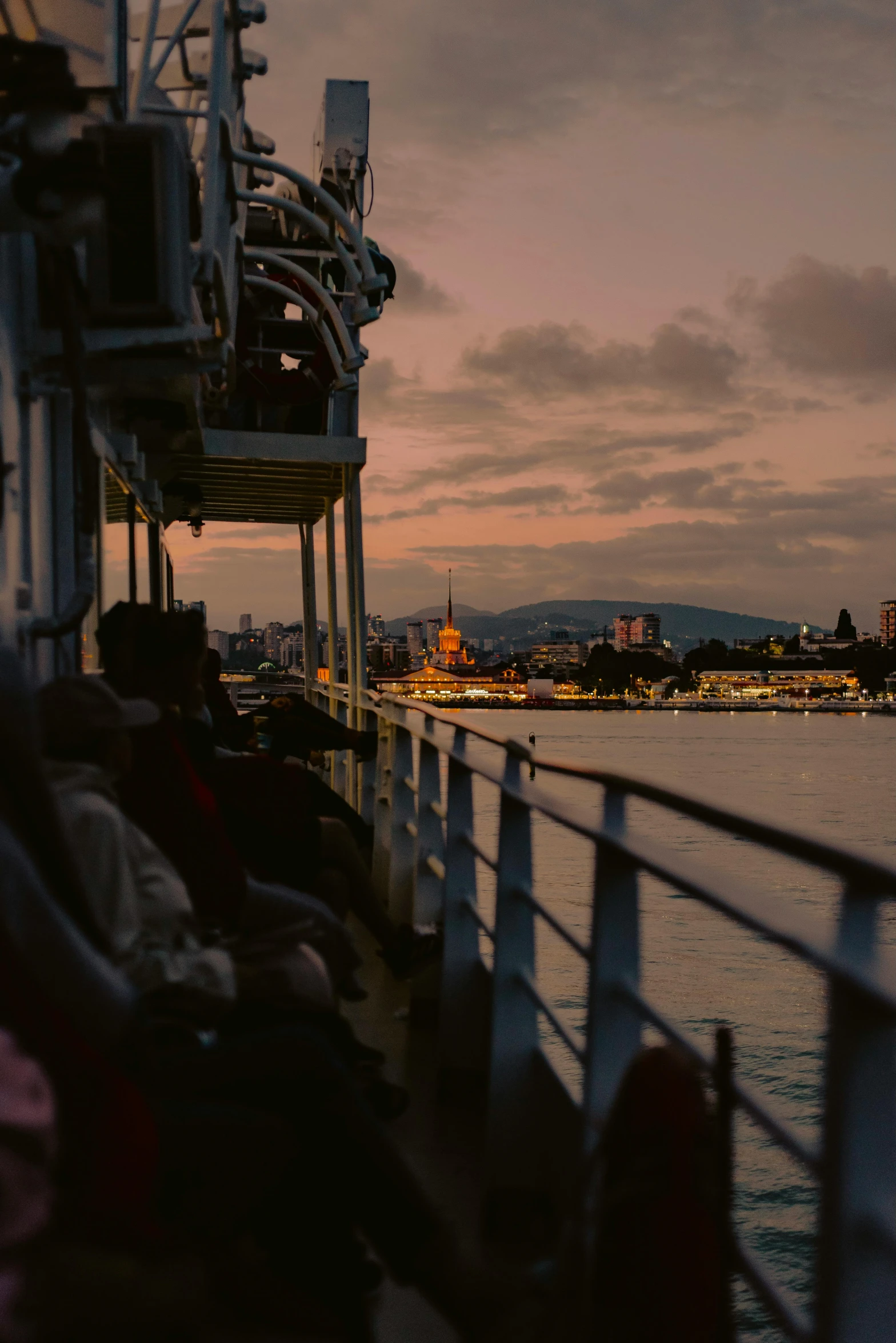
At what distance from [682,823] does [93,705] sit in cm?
4878

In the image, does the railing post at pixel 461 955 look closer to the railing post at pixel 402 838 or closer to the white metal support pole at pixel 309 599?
the railing post at pixel 402 838

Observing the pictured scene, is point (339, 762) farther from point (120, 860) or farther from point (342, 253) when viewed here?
point (120, 860)

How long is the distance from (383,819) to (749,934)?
26033 mm

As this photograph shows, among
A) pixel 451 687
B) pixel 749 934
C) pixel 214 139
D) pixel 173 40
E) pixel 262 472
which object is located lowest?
pixel 749 934

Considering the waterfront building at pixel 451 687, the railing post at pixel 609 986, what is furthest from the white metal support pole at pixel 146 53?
the waterfront building at pixel 451 687

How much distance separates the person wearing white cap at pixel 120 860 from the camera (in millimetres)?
1776

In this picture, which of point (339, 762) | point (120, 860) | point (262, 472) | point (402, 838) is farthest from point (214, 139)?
point (339, 762)

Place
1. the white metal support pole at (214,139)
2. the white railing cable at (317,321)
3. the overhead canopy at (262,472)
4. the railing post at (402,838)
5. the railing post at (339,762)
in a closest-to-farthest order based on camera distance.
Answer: the white metal support pole at (214,139) < the railing post at (402,838) < the white railing cable at (317,321) < the overhead canopy at (262,472) < the railing post at (339,762)

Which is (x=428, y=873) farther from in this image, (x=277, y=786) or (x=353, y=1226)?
(x=353, y=1226)

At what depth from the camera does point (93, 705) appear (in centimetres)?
180

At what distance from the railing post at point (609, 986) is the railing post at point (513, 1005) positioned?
66 cm

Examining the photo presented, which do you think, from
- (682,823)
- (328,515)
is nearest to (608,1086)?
(328,515)

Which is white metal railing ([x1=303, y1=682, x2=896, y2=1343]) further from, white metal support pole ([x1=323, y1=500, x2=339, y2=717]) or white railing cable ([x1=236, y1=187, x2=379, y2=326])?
white metal support pole ([x1=323, y1=500, x2=339, y2=717])

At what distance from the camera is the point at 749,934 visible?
102ft
